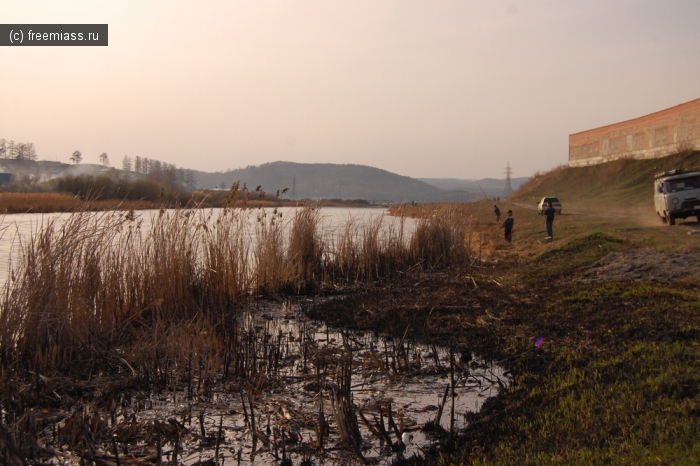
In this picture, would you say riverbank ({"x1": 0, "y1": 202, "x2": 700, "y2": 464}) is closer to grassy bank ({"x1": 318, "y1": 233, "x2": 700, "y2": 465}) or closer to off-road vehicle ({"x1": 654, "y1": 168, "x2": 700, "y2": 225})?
grassy bank ({"x1": 318, "y1": 233, "x2": 700, "y2": 465})

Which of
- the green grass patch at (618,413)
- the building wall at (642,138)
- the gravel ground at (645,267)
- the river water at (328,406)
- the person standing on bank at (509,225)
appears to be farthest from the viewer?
the building wall at (642,138)

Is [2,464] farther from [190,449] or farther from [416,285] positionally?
[416,285]

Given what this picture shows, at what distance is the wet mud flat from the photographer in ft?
17.7

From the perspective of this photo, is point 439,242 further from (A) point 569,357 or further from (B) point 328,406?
(B) point 328,406

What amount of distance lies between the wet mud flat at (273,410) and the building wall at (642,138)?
48.4 m

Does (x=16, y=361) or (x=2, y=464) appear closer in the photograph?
(x=2, y=464)

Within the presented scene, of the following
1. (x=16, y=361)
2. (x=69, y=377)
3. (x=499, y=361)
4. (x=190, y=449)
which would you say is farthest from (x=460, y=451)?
(x=16, y=361)

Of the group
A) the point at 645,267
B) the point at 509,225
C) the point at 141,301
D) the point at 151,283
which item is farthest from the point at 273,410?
the point at 509,225

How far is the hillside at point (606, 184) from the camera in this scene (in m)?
43.8

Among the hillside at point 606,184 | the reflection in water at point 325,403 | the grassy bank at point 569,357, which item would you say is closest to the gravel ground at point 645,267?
the grassy bank at point 569,357

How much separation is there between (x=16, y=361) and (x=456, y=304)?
7.59 m

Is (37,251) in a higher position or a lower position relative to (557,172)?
lower

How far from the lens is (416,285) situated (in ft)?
47.6

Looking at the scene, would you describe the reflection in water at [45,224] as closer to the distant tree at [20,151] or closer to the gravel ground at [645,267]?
the gravel ground at [645,267]
